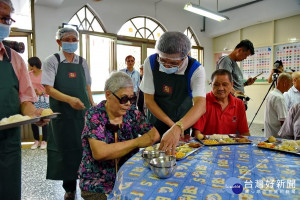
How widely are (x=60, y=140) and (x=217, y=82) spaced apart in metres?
1.60

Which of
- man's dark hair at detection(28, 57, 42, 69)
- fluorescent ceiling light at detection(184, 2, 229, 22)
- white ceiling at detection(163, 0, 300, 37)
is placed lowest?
man's dark hair at detection(28, 57, 42, 69)

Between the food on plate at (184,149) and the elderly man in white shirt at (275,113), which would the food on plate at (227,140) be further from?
the elderly man in white shirt at (275,113)

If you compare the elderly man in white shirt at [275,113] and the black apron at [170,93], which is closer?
the black apron at [170,93]

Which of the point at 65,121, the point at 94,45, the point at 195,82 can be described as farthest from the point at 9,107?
the point at 94,45

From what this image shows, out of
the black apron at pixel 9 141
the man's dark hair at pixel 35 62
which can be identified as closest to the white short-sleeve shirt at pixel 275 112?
the black apron at pixel 9 141

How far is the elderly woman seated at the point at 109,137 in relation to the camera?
51.6 inches

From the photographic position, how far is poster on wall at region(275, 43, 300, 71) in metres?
5.80

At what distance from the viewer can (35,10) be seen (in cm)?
443

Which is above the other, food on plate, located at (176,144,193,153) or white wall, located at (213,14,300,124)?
white wall, located at (213,14,300,124)

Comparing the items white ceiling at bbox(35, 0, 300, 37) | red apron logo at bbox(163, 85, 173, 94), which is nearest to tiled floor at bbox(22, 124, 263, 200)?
red apron logo at bbox(163, 85, 173, 94)

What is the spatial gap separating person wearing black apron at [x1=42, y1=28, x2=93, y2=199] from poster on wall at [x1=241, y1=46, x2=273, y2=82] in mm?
5665

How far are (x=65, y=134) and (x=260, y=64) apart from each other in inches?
236

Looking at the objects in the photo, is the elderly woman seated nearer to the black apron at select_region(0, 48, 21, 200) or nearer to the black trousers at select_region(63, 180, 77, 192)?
the black apron at select_region(0, 48, 21, 200)

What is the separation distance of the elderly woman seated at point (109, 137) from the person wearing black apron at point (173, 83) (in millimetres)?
287
